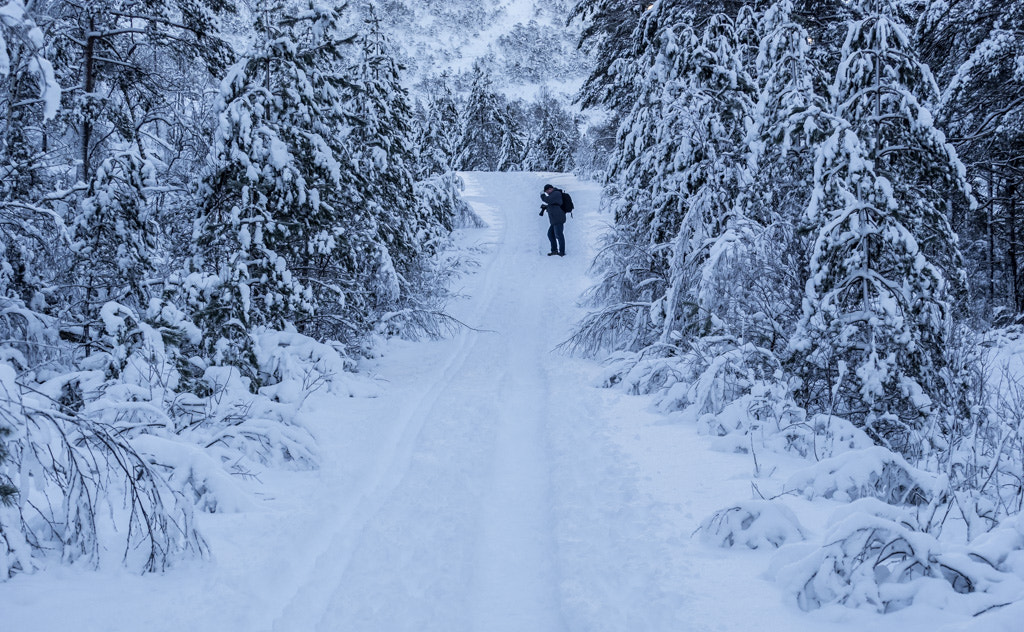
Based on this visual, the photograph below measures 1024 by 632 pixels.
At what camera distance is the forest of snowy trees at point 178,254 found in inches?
180

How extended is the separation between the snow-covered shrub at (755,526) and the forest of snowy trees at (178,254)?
10.2 ft

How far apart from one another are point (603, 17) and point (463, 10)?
125 metres

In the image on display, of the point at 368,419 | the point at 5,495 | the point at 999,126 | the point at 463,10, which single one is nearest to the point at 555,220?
the point at 999,126

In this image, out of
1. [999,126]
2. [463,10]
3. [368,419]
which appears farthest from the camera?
[463,10]

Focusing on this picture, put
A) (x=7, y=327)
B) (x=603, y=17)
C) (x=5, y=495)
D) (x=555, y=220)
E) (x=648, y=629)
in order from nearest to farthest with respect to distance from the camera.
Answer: (x=5, y=495), (x=648, y=629), (x=7, y=327), (x=603, y=17), (x=555, y=220)

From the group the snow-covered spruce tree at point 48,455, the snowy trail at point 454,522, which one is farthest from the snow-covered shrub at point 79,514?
the snowy trail at point 454,522

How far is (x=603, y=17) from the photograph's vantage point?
17.8 meters

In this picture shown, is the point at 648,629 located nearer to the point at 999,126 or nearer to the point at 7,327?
the point at 7,327

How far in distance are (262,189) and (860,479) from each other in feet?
22.3

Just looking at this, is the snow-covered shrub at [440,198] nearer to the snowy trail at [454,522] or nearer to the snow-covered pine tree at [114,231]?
the snowy trail at [454,522]

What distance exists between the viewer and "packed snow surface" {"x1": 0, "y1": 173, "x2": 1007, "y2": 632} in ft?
11.2

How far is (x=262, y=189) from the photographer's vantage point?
26.3 ft

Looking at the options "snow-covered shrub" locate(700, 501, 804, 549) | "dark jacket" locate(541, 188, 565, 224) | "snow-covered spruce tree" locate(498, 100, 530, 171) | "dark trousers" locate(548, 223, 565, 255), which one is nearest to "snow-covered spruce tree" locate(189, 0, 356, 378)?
"snow-covered shrub" locate(700, 501, 804, 549)

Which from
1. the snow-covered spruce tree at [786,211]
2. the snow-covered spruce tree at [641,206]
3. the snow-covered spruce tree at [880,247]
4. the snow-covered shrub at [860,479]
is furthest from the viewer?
the snow-covered spruce tree at [641,206]
